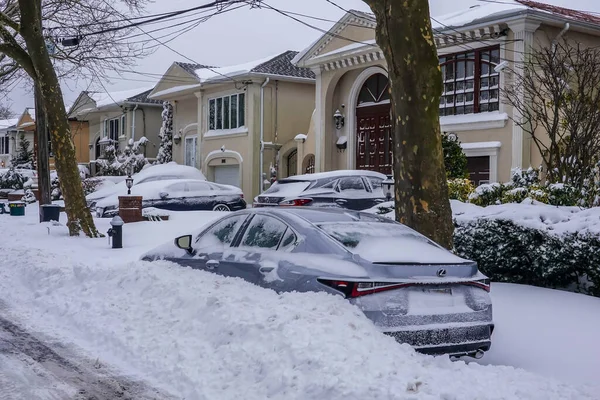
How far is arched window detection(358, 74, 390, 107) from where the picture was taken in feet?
78.2

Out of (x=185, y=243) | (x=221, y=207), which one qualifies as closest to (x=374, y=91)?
(x=221, y=207)

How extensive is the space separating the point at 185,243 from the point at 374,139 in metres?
16.6

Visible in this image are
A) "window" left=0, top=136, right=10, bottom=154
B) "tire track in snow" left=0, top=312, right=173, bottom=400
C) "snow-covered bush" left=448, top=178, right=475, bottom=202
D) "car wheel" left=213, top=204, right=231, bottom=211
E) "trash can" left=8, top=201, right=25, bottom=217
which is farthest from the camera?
"window" left=0, top=136, right=10, bottom=154

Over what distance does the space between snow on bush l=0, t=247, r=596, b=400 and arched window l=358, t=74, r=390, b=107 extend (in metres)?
16.9

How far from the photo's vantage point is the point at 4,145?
209 feet

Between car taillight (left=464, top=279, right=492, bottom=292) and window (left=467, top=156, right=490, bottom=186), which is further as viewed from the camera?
window (left=467, top=156, right=490, bottom=186)

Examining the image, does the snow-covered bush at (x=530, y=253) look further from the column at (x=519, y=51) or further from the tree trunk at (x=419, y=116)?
the column at (x=519, y=51)

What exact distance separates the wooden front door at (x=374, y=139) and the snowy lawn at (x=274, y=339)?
567 inches

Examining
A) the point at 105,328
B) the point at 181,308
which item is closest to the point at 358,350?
the point at 181,308

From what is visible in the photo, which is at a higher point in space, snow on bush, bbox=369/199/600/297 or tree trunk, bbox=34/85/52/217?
tree trunk, bbox=34/85/52/217

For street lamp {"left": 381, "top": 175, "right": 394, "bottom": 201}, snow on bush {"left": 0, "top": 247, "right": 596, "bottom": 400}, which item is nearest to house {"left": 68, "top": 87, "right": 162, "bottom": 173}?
street lamp {"left": 381, "top": 175, "right": 394, "bottom": 201}

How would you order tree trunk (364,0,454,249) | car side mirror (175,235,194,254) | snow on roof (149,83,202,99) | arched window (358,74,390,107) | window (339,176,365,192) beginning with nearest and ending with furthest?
car side mirror (175,235,194,254), tree trunk (364,0,454,249), window (339,176,365,192), arched window (358,74,390,107), snow on roof (149,83,202,99)

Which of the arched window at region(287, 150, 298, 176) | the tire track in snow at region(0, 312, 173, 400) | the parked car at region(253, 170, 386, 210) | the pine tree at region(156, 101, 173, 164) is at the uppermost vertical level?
the pine tree at region(156, 101, 173, 164)

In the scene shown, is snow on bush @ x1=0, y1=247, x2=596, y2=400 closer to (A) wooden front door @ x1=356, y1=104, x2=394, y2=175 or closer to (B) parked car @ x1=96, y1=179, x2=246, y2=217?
(B) parked car @ x1=96, y1=179, x2=246, y2=217
